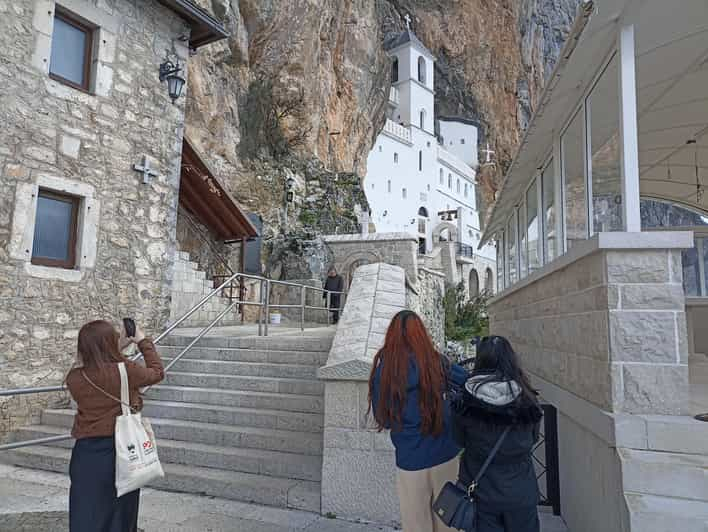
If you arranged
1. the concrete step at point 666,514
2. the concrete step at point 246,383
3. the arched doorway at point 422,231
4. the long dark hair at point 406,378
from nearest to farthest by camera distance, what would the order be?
the concrete step at point 666,514 < the long dark hair at point 406,378 < the concrete step at point 246,383 < the arched doorway at point 422,231

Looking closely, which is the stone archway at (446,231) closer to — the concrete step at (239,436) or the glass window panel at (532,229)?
the glass window panel at (532,229)

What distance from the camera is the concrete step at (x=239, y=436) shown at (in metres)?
4.57

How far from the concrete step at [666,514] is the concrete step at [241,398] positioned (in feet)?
10.1

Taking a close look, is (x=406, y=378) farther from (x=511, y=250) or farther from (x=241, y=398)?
(x=511, y=250)

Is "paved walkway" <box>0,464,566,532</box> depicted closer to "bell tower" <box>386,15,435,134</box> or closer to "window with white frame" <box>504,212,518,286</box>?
"window with white frame" <box>504,212,518,286</box>

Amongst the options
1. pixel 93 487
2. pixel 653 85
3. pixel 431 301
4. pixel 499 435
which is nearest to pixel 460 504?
pixel 499 435

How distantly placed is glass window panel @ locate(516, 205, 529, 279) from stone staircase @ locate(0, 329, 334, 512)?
2.61 meters

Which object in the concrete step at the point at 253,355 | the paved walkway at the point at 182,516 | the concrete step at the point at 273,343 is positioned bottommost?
the paved walkway at the point at 182,516

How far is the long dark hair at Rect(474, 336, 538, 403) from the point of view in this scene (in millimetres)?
2381

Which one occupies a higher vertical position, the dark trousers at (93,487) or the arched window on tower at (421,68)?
the arched window on tower at (421,68)

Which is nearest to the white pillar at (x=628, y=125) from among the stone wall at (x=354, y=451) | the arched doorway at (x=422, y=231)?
the stone wall at (x=354, y=451)

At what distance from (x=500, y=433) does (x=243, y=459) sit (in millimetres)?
2864

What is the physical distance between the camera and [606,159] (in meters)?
3.23

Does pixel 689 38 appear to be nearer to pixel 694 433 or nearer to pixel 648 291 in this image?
pixel 648 291
